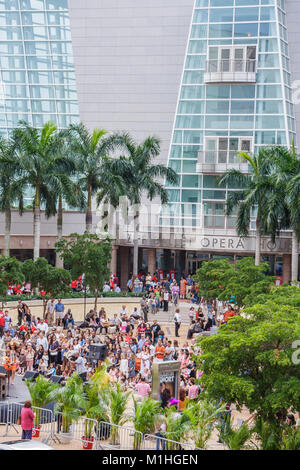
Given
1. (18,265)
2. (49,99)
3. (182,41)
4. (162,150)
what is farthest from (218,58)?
(18,265)

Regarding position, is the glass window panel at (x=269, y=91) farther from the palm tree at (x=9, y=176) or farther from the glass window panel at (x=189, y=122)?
the palm tree at (x=9, y=176)

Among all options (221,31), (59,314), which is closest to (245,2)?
(221,31)

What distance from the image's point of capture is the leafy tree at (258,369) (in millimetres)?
15617

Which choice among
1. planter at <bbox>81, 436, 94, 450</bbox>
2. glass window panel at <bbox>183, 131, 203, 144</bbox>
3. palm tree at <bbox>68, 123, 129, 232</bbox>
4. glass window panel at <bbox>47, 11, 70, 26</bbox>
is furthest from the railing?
planter at <bbox>81, 436, 94, 450</bbox>

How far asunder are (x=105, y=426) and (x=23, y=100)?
150ft

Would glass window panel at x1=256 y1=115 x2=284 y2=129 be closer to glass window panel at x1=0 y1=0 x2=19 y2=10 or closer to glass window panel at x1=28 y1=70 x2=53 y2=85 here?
glass window panel at x1=28 y1=70 x2=53 y2=85

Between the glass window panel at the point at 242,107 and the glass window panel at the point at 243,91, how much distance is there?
17.8 inches

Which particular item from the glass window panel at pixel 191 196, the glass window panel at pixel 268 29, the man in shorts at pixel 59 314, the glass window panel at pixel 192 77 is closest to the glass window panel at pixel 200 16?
the glass window panel at pixel 192 77

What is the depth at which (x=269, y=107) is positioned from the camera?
53906mm

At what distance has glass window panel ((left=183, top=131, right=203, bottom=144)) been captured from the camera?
55344 millimetres

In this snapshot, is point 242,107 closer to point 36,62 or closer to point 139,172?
point 139,172

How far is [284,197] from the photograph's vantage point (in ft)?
134

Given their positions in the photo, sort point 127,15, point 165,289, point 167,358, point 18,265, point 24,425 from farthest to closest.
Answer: point 127,15, point 165,289, point 18,265, point 167,358, point 24,425

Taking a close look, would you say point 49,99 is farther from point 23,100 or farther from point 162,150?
point 162,150
